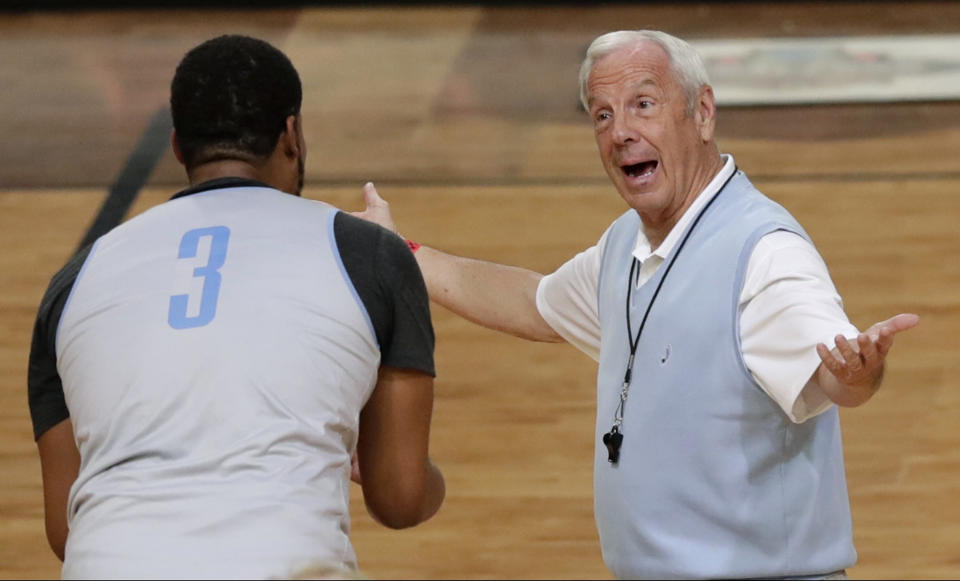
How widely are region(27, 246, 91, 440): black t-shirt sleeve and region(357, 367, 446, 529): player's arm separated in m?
0.39

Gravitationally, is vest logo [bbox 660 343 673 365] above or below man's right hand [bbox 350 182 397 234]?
above

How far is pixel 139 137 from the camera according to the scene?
6094 mm

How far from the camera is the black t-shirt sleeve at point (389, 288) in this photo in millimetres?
1779

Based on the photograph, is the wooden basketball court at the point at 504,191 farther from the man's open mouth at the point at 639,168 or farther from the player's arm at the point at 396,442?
the player's arm at the point at 396,442

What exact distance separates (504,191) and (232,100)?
356 centimetres

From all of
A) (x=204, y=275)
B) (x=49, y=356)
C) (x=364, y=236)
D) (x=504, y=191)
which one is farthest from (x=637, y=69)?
(x=504, y=191)

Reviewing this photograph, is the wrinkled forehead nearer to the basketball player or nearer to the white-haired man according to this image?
the white-haired man

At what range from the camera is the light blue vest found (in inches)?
82.4

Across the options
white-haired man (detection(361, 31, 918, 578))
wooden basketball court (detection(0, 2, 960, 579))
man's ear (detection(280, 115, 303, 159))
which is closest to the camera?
man's ear (detection(280, 115, 303, 159))

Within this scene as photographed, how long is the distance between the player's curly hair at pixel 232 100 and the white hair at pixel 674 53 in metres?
0.69

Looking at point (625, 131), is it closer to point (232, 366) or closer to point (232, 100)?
point (232, 100)

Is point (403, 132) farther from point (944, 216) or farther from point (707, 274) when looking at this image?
point (707, 274)

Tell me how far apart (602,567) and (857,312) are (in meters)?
1.40

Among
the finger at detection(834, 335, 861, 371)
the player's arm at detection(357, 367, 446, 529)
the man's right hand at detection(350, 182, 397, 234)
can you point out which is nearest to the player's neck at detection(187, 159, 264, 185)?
the player's arm at detection(357, 367, 446, 529)
